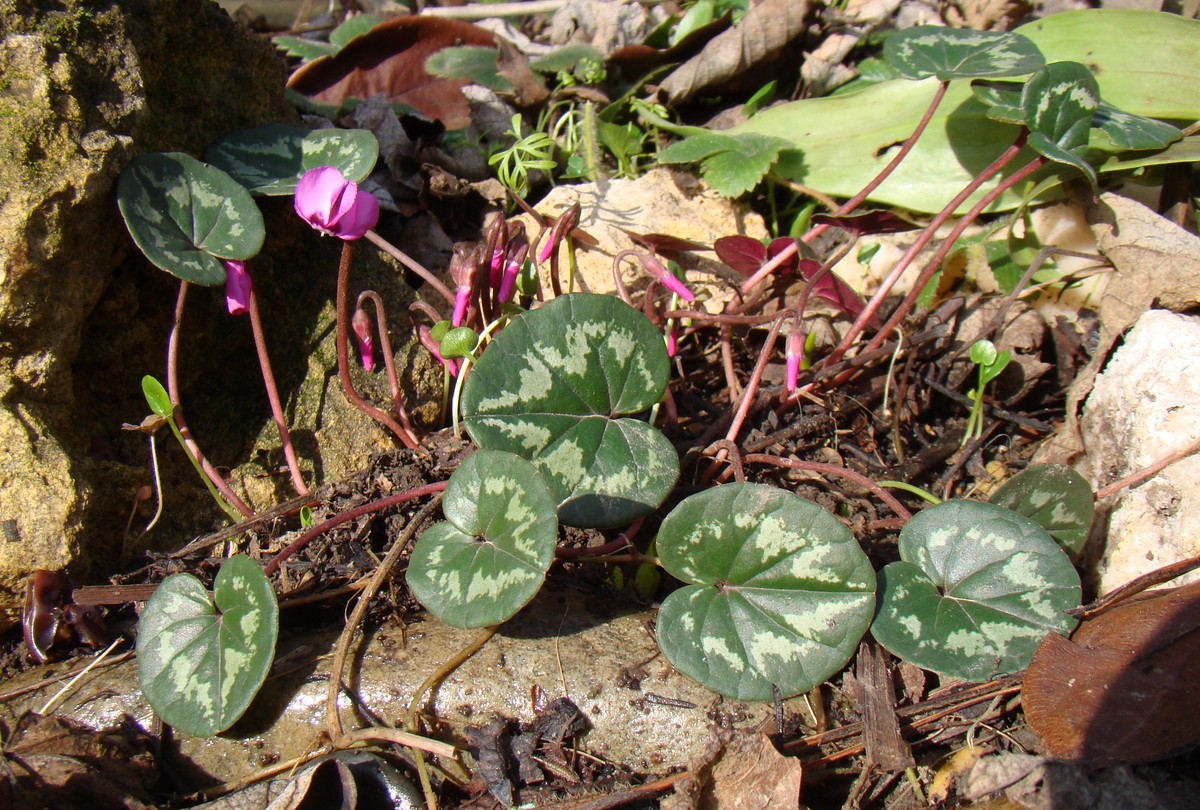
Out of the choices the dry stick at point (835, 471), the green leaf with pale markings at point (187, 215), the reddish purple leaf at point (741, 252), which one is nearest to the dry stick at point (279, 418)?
the green leaf with pale markings at point (187, 215)

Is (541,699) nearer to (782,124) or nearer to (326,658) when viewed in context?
(326,658)

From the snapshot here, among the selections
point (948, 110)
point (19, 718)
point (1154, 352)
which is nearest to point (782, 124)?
point (948, 110)

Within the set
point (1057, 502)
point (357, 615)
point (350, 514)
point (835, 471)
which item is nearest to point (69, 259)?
point (350, 514)

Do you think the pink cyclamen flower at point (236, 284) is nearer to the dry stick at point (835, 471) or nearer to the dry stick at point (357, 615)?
the dry stick at point (357, 615)

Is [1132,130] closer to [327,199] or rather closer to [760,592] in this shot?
[760,592]

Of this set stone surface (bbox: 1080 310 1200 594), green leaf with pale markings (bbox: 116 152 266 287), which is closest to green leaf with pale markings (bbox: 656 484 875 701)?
stone surface (bbox: 1080 310 1200 594)

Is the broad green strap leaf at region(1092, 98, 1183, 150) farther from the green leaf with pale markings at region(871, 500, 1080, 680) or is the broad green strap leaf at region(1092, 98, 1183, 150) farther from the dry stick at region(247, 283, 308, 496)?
the dry stick at region(247, 283, 308, 496)
